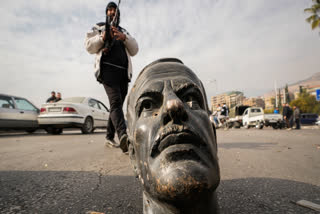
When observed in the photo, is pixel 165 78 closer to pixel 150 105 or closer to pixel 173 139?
pixel 150 105

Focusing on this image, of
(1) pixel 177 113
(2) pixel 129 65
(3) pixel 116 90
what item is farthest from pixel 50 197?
(2) pixel 129 65

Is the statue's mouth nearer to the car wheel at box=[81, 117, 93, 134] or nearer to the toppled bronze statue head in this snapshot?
the toppled bronze statue head

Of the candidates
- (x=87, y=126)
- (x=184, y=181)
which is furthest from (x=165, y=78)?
(x=87, y=126)

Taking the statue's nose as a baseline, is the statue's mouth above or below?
below

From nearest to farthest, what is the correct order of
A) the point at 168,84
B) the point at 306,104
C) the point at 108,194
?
the point at 168,84, the point at 108,194, the point at 306,104

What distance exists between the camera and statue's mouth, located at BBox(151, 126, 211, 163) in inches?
31.4

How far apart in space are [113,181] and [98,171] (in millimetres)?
393

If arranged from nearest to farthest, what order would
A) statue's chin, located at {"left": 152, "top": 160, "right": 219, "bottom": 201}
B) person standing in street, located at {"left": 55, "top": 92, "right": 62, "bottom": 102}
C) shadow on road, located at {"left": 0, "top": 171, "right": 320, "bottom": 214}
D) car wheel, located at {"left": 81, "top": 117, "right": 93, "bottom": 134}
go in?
statue's chin, located at {"left": 152, "top": 160, "right": 219, "bottom": 201} < shadow on road, located at {"left": 0, "top": 171, "right": 320, "bottom": 214} < car wheel, located at {"left": 81, "top": 117, "right": 93, "bottom": 134} < person standing in street, located at {"left": 55, "top": 92, "right": 62, "bottom": 102}

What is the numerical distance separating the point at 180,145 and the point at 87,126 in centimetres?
749

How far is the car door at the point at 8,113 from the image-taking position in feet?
22.0

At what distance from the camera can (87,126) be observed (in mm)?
7676

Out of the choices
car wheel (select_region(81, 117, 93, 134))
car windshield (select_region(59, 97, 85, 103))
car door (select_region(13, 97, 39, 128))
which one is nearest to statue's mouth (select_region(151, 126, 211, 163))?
car wheel (select_region(81, 117, 93, 134))

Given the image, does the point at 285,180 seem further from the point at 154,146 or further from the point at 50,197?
the point at 50,197

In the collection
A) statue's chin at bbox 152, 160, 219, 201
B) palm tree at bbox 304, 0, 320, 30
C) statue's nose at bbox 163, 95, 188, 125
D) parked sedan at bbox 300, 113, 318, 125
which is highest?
A: palm tree at bbox 304, 0, 320, 30
